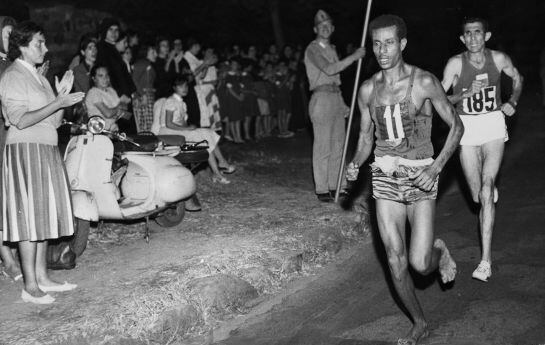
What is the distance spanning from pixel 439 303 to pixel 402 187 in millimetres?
1294

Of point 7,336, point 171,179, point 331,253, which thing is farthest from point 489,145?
point 7,336

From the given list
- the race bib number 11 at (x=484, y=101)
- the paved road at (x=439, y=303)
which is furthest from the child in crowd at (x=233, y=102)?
the race bib number 11 at (x=484, y=101)

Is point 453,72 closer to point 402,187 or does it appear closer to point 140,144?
point 402,187

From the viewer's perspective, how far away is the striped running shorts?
203 inches

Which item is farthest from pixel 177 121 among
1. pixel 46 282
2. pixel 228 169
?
pixel 46 282

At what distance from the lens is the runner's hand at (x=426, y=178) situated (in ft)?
16.5

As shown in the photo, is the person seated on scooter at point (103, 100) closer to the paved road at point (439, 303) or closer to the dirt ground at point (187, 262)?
the dirt ground at point (187, 262)

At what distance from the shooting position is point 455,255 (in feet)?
24.3

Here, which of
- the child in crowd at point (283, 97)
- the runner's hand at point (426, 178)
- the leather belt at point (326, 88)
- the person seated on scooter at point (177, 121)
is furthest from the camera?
the child in crowd at point (283, 97)

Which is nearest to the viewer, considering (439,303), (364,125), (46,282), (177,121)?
(364,125)

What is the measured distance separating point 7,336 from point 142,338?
0.92 m

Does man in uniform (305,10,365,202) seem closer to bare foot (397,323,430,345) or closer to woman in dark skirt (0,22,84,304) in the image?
woman in dark skirt (0,22,84,304)

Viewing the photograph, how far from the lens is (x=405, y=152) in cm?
521

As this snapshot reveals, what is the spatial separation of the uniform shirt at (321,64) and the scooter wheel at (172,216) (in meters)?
2.35
